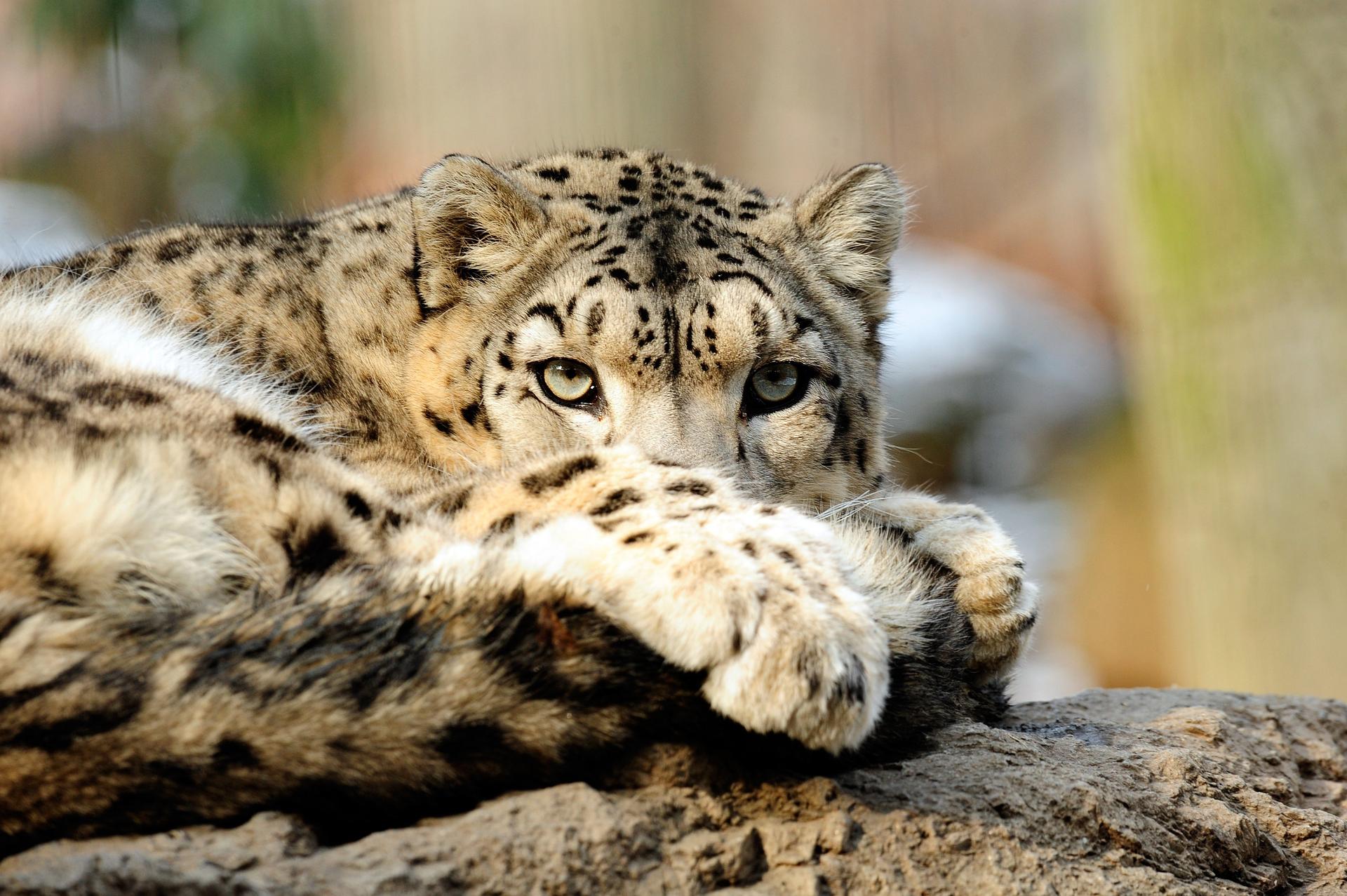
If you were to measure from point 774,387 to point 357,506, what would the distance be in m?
1.43

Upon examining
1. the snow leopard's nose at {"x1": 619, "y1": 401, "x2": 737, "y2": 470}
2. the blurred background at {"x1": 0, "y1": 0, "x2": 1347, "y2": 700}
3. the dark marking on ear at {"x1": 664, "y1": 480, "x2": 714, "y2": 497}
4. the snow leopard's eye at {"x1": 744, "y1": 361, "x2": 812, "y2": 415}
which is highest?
the blurred background at {"x1": 0, "y1": 0, "x2": 1347, "y2": 700}

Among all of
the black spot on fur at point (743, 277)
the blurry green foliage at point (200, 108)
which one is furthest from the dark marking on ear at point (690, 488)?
the blurry green foliage at point (200, 108)

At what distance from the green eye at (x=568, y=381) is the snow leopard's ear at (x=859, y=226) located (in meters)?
0.84

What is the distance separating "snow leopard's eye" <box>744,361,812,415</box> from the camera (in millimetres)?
3592

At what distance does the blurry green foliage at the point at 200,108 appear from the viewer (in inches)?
410

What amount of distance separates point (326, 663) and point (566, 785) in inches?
15.0

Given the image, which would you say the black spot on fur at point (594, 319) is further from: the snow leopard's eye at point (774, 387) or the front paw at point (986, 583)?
the front paw at point (986, 583)

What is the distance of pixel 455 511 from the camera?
109 inches

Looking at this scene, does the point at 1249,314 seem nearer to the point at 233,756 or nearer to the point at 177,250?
→ the point at 177,250

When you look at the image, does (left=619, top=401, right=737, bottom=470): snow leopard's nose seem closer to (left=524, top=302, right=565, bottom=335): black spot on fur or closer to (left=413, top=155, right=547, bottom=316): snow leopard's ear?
(left=524, top=302, right=565, bottom=335): black spot on fur

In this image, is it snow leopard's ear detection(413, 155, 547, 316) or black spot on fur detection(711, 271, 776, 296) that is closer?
black spot on fur detection(711, 271, 776, 296)

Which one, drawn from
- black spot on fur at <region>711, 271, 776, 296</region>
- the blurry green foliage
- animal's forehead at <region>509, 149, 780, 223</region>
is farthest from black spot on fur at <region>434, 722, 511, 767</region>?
the blurry green foliage

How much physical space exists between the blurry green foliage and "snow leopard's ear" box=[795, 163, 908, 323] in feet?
23.8

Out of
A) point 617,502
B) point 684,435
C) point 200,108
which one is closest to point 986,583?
point 684,435
